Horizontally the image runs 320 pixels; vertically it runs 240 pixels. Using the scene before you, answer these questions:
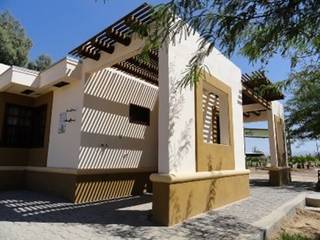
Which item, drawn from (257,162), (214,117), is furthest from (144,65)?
(257,162)

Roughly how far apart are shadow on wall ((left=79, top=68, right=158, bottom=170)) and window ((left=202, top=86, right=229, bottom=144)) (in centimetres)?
Result: 226

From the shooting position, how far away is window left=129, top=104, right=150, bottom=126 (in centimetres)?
970

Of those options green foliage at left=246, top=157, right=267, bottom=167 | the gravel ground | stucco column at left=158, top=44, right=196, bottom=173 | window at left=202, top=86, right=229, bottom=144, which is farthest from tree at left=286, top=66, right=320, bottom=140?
green foliage at left=246, top=157, right=267, bottom=167

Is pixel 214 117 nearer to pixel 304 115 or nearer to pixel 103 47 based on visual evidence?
pixel 103 47

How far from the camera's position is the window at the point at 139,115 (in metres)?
9.70

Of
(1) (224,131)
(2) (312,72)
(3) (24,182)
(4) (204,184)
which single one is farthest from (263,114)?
(3) (24,182)

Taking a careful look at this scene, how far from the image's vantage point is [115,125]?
888cm

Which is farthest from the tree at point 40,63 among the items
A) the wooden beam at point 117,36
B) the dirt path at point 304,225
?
the dirt path at point 304,225

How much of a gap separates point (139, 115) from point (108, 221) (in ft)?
16.8

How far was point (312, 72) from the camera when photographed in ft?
22.6

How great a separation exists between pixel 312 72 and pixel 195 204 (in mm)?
4411

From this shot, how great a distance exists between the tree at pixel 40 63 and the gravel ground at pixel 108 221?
20.1m

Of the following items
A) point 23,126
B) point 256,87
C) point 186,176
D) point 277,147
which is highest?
point 256,87

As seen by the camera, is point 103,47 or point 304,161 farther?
point 304,161
